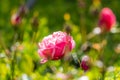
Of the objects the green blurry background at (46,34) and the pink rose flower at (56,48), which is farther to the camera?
the green blurry background at (46,34)

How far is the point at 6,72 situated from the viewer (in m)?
2.21

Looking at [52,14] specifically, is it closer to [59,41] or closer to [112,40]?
[112,40]

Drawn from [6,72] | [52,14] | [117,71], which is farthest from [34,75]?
[52,14]

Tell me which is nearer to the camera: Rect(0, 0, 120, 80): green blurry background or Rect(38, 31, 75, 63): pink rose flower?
Rect(38, 31, 75, 63): pink rose flower

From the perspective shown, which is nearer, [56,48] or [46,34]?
[56,48]

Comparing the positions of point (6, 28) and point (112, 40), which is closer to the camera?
point (112, 40)

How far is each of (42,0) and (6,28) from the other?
155 centimetres

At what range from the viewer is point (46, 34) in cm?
299

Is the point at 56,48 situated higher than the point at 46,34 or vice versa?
the point at 46,34

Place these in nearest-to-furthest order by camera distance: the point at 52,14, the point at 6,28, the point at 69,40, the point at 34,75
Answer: the point at 69,40 → the point at 34,75 → the point at 6,28 → the point at 52,14

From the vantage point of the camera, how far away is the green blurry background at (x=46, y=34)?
176 cm

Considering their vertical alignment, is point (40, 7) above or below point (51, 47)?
above

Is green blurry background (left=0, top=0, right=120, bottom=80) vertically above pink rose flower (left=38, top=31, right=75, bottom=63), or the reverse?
green blurry background (left=0, top=0, right=120, bottom=80)

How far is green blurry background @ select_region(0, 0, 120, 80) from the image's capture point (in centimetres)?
176
